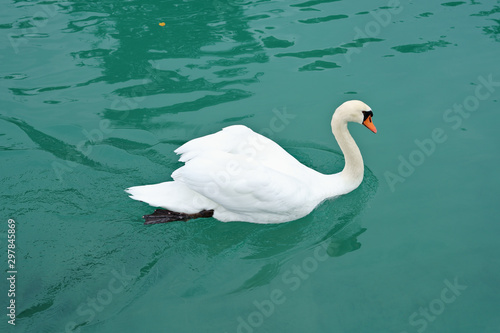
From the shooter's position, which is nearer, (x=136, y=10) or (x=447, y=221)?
(x=447, y=221)

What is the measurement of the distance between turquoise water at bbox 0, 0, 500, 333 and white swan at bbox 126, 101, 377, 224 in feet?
0.77

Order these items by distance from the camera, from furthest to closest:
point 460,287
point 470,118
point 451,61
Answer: point 451,61
point 470,118
point 460,287

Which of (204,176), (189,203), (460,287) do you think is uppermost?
(204,176)

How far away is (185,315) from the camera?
4.91 meters

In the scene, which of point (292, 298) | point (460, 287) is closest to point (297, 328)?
point (292, 298)

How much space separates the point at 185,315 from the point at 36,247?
174 centimetres

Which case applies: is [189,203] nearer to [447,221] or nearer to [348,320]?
[348,320]
